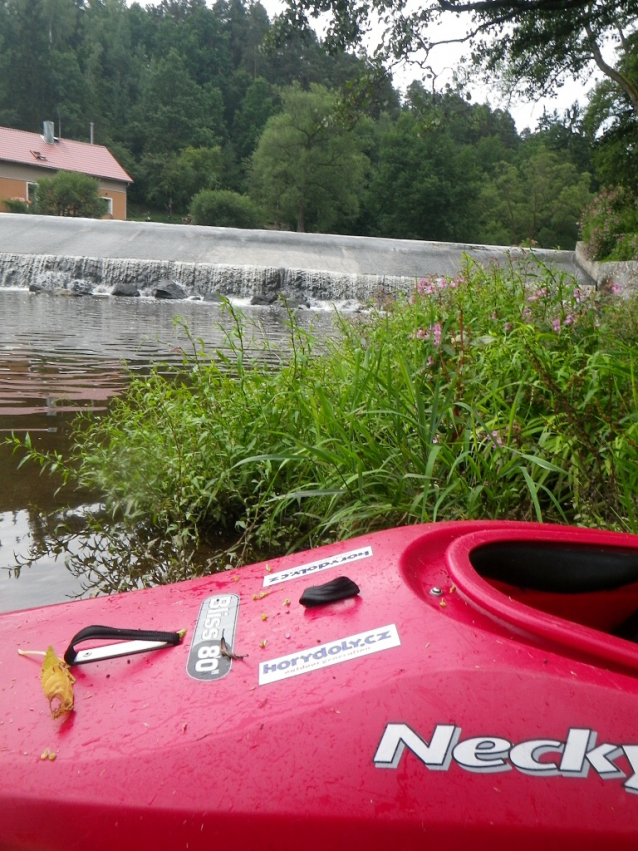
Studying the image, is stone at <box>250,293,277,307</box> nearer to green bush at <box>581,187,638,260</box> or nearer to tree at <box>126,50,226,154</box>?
green bush at <box>581,187,638,260</box>

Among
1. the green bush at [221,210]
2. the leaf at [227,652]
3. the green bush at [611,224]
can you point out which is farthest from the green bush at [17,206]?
the leaf at [227,652]

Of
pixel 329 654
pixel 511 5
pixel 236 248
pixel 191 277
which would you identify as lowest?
pixel 329 654

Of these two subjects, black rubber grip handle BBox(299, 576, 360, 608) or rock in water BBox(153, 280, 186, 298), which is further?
rock in water BBox(153, 280, 186, 298)

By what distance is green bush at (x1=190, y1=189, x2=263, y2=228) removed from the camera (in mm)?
40875

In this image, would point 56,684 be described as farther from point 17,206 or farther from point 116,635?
point 17,206

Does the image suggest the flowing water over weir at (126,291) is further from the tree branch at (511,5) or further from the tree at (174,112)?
the tree at (174,112)

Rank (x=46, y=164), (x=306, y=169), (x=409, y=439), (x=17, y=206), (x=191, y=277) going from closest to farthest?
(x=409, y=439), (x=191, y=277), (x=17, y=206), (x=46, y=164), (x=306, y=169)

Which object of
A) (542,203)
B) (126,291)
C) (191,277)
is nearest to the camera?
(126,291)

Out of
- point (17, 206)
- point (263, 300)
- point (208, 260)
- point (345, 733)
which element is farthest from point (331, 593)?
point (17, 206)

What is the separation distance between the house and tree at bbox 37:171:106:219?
3.24 meters

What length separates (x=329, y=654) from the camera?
4.52 ft

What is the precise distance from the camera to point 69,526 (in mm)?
3268

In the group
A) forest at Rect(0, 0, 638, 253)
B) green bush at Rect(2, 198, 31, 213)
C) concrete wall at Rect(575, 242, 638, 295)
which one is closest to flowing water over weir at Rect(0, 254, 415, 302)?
concrete wall at Rect(575, 242, 638, 295)

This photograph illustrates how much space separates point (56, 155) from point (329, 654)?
4374 centimetres
